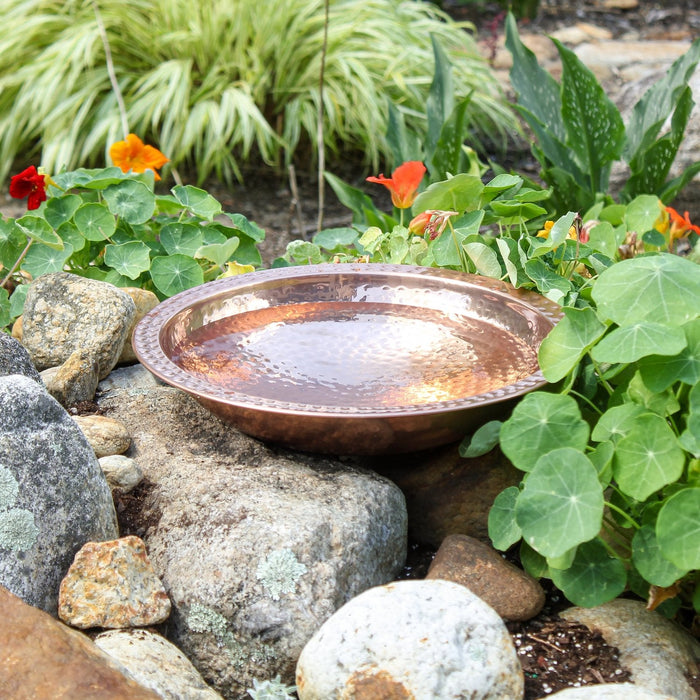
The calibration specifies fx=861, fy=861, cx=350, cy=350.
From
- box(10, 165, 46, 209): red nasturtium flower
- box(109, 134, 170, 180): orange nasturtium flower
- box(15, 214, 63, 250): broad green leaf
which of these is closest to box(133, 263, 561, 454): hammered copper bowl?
box(15, 214, 63, 250): broad green leaf

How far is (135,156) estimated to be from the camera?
2.73 metres

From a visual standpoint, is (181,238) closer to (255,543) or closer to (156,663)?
(255,543)

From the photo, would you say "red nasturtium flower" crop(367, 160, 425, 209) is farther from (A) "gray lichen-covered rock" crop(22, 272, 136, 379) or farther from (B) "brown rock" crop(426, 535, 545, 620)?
(B) "brown rock" crop(426, 535, 545, 620)

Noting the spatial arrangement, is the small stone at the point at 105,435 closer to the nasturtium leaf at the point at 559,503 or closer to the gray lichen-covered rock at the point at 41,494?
the gray lichen-covered rock at the point at 41,494

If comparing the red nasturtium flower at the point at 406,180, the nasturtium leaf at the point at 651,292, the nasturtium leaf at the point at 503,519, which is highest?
the nasturtium leaf at the point at 651,292

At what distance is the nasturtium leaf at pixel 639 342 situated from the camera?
4.42ft

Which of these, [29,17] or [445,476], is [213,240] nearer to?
[445,476]

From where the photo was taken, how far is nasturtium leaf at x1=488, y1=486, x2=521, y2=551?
1.51 m

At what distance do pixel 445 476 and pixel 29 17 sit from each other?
4455mm

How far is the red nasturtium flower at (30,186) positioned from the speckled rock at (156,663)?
55.0 inches

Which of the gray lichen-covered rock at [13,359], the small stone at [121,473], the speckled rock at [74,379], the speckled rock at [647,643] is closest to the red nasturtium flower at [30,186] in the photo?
the speckled rock at [74,379]

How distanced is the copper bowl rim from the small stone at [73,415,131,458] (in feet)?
0.54

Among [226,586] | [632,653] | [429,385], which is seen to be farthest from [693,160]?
[226,586]

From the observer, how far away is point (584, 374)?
1720mm
